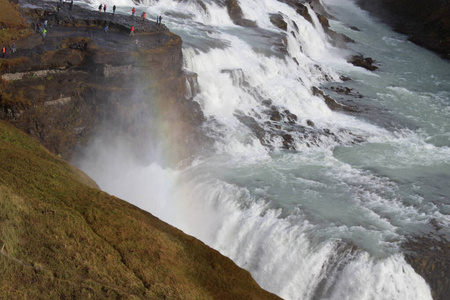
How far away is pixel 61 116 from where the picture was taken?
23234 mm

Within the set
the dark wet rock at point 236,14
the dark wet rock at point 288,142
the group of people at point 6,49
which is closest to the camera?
the group of people at point 6,49

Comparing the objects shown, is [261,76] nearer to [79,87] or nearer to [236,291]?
[79,87]

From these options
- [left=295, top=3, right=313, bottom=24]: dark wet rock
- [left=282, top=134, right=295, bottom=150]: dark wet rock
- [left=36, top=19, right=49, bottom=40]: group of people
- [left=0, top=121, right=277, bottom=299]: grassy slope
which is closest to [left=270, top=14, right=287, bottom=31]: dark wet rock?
[left=295, top=3, right=313, bottom=24]: dark wet rock

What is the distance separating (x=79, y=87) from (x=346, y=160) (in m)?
14.3

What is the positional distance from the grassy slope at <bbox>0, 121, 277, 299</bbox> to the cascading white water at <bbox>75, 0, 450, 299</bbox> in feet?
17.4

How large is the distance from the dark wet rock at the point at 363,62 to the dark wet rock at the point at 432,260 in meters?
27.5

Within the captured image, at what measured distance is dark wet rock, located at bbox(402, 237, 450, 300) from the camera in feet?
55.4

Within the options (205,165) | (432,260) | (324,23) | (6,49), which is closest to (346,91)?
(205,165)

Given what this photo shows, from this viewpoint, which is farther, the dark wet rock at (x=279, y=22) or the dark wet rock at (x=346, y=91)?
the dark wet rock at (x=279, y=22)

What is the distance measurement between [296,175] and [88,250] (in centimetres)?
1454

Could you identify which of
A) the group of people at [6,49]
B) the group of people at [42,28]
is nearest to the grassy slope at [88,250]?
the group of people at [6,49]

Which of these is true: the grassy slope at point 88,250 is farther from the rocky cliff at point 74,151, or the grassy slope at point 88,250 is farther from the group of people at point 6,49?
the group of people at point 6,49

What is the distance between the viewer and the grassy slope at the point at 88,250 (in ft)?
33.6

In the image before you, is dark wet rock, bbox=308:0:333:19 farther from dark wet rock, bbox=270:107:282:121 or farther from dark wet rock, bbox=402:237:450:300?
dark wet rock, bbox=402:237:450:300
